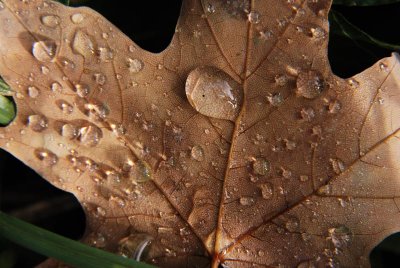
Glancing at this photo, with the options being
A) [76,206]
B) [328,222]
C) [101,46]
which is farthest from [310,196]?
[76,206]

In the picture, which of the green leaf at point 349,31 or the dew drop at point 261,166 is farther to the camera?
the green leaf at point 349,31

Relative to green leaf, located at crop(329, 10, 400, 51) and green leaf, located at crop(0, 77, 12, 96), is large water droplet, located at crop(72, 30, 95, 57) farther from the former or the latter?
green leaf, located at crop(329, 10, 400, 51)

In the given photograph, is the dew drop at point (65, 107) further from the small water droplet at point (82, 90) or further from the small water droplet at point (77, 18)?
the small water droplet at point (77, 18)

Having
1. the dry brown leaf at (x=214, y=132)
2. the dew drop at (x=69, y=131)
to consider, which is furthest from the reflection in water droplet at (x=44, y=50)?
the dew drop at (x=69, y=131)

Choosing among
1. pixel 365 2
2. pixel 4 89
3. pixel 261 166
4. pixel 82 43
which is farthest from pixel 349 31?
pixel 4 89

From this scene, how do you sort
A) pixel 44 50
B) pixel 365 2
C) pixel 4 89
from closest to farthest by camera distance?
pixel 44 50 < pixel 4 89 < pixel 365 2

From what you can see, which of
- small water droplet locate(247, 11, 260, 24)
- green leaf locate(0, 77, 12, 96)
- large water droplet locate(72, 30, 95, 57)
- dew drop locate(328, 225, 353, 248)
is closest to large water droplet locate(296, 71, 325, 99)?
small water droplet locate(247, 11, 260, 24)

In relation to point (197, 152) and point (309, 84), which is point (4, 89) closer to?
point (197, 152)
